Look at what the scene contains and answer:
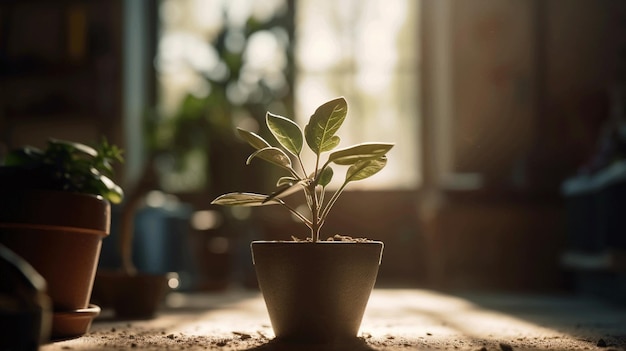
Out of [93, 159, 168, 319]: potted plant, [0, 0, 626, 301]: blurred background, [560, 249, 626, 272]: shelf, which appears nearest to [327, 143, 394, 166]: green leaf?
[93, 159, 168, 319]: potted plant

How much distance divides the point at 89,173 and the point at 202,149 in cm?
424

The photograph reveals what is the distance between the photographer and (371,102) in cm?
631

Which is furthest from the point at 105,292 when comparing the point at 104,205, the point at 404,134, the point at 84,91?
the point at 404,134

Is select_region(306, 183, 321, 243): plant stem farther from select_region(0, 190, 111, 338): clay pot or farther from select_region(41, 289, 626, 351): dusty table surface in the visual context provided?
select_region(0, 190, 111, 338): clay pot

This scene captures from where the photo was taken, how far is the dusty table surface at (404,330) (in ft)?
4.88

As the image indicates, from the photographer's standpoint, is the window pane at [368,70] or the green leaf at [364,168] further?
the window pane at [368,70]

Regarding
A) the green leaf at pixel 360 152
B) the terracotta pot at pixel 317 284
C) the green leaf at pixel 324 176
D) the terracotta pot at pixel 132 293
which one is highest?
the green leaf at pixel 360 152

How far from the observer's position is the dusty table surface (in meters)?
1.49

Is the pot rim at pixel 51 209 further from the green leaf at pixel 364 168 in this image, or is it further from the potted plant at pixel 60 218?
the green leaf at pixel 364 168

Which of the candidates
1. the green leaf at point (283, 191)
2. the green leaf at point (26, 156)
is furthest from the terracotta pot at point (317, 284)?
the green leaf at point (26, 156)

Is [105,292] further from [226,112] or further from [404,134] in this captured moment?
[404,134]

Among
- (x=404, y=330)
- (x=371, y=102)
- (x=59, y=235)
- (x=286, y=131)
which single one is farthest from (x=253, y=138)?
(x=371, y=102)

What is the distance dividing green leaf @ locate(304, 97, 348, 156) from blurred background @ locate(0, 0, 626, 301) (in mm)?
3670

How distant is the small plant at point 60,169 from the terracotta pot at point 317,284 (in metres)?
0.40
